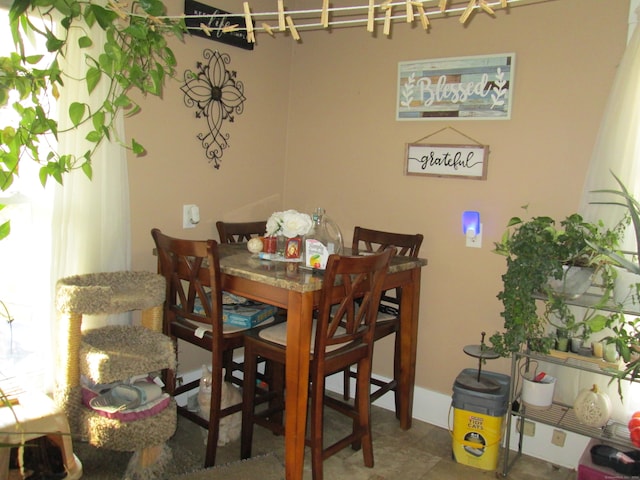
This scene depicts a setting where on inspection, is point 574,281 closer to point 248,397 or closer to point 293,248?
point 293,248

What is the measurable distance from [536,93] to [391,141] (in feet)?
2.51

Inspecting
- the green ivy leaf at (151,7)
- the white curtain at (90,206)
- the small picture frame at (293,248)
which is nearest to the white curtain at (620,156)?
the small picture frame at (293,248)

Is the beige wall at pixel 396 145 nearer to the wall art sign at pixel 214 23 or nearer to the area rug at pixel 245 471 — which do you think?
the wall art sign at pixel 214 23

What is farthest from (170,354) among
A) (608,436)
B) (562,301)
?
(608,436)

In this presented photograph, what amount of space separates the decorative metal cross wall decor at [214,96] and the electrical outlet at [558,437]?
212 centimetres

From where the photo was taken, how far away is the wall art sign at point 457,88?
2627 millimetres

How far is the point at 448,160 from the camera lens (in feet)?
9.21

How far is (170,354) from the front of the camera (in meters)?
2.14

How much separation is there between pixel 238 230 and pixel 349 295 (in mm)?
1064

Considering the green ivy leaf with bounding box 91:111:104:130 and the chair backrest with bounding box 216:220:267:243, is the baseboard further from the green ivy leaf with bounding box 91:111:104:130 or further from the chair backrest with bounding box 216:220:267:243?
the green ivy leaf with bounding box 91:111:104:130

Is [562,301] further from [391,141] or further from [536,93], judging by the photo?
[391,141]

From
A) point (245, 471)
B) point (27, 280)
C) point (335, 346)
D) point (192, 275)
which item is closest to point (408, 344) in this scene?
point (335, 346)

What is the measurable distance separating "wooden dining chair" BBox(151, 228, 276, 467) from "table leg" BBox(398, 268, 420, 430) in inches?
32.8

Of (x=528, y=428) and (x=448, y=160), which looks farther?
(x=448, y=160)
